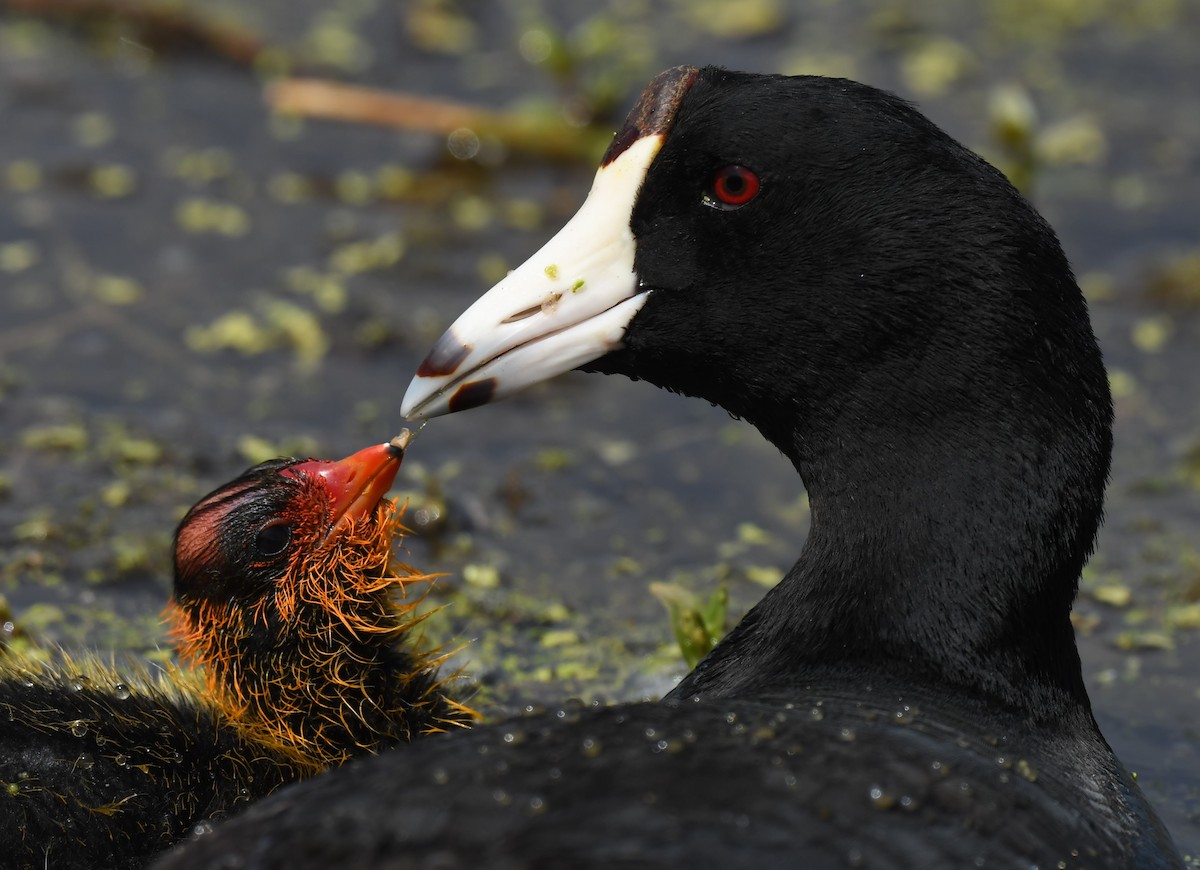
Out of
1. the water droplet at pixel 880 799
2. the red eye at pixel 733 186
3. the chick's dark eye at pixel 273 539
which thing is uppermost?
the red eye at pixel 733 186

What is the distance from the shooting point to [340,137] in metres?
7.86

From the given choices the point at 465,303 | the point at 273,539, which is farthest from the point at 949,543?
the point at 465,303

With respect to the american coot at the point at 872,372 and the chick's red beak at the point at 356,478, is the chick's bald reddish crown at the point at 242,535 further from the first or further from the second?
the american coot at the point at 872,372

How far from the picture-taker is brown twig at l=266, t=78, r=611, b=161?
760cm

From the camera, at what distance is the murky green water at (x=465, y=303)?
5.16 meters

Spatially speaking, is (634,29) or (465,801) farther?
(634,29)

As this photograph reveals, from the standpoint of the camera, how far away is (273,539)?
383 centimetres

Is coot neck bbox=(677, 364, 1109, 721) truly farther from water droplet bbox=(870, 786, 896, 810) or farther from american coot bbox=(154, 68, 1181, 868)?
water droplet bbox=(870, 786, 896, 810)

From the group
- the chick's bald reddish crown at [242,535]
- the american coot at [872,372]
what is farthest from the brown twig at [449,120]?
the american coot at [872,372]

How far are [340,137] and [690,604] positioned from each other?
3.85 meters

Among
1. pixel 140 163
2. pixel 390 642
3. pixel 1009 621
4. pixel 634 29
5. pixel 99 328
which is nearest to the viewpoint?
pixel 1009 621

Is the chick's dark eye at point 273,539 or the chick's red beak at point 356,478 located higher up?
the chick's red beak at point 356,478

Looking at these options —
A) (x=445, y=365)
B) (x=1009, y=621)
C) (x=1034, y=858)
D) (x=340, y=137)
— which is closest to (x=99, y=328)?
(x=340, y=137)

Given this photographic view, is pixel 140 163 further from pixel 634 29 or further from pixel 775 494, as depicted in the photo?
pixel 775 494
